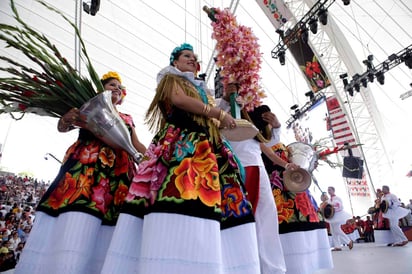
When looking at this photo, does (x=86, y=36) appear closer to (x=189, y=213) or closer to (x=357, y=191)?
(x=357, y=191)

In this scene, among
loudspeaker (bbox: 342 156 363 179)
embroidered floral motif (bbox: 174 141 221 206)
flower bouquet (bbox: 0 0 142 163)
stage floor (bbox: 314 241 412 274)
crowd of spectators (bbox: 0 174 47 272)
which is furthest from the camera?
loudspeaker (bbox: 342 156 363 179)

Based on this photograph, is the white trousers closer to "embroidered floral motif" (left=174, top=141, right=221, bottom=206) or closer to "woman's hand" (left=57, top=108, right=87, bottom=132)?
"embroidered floral motif" (left=174, top=141, right=221, bottom=206)

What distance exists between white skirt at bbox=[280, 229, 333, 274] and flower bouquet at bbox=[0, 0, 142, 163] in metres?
1.29

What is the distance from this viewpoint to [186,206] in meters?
1.23

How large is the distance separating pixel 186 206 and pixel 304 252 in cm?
138

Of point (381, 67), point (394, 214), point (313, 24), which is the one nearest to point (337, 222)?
point (394, 214)

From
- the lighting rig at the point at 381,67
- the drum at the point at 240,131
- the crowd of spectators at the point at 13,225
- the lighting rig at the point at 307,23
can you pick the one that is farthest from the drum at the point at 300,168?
the lighting rig at the point at 381,67

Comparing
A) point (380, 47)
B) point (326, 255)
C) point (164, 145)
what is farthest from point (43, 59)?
point (380, 47)

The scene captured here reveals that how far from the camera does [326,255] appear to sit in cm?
253

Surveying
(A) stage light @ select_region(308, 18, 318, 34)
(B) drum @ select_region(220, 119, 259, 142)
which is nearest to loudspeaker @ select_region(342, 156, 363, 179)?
(A) stage light @ select_region(308, 18, 318, 34)

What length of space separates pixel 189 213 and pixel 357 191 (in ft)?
44.5

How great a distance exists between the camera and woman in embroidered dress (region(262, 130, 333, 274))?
2207mm

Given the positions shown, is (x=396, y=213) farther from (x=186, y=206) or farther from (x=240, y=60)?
(x=186, y=206)

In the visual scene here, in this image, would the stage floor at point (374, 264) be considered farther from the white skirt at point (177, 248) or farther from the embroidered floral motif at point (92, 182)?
the embroidered floral motif at point (92, 182)
